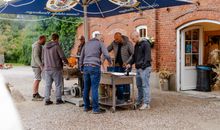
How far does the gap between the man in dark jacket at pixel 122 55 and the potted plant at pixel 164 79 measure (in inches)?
142

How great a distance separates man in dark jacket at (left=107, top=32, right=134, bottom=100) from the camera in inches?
349

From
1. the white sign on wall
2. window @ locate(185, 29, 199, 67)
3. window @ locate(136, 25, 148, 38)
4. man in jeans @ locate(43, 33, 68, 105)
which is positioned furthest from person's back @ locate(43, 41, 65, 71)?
window @ locate(136, 25, 148, 38)

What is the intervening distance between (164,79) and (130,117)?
16.5 ft

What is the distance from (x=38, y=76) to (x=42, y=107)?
1.39 meters

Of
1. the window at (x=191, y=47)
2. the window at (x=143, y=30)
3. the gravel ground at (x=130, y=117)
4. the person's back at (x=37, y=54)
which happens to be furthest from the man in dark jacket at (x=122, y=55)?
the window at (x=143, y=30)

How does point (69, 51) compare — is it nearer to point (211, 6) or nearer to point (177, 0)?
point (211, 6)

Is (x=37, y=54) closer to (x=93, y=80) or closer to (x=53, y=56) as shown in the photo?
(x=53, y=56)

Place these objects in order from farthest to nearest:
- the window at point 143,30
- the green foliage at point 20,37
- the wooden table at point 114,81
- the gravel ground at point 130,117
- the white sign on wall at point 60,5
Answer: the green foliage at point 20,37 < the window at point 143,30 < the white sign on wall at point 60,5 < the wooden table at point 114,81 < the gravel ground at point 130,117

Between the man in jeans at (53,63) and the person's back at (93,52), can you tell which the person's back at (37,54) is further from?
the person's back at (93,52)

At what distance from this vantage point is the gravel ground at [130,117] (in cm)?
678

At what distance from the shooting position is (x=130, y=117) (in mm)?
7605

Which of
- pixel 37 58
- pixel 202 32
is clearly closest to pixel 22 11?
pixel 37 58

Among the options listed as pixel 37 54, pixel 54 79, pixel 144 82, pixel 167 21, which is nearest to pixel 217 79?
pixel 167 21

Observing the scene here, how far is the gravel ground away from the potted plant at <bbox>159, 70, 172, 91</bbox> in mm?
2553
